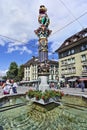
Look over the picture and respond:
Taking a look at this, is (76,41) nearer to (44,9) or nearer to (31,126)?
(44,9)

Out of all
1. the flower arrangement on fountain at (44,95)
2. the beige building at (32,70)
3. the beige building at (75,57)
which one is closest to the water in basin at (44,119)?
the flower arrangement on fountain at (44,95)

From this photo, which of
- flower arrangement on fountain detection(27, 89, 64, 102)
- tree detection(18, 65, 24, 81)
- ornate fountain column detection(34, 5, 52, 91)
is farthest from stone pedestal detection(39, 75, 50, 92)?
tree detection(18, 65, 24, 81)

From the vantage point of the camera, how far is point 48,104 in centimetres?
814

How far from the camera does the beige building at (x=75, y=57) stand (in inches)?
1925

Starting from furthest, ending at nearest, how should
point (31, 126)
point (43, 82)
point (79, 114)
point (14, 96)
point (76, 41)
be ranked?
point (76, 41)
point (14, 96)
point (43, 82)
point (79, 114)
point (31, 126)

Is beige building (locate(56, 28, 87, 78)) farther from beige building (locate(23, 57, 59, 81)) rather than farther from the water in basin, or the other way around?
the water in basin

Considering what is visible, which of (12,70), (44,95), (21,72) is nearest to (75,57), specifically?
(12,70)

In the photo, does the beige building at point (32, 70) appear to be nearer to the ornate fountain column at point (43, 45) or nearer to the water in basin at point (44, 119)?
the ornate fountain column at point (43, 45)

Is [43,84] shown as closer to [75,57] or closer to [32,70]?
[75,57]

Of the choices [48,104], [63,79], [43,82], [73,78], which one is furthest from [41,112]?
[63,79]

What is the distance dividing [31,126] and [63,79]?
166 feet

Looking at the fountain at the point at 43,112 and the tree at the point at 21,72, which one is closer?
the fountain at the point at 43,112

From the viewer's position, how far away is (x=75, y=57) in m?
52.6

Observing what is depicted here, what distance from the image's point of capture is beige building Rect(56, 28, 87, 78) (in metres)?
48.9
